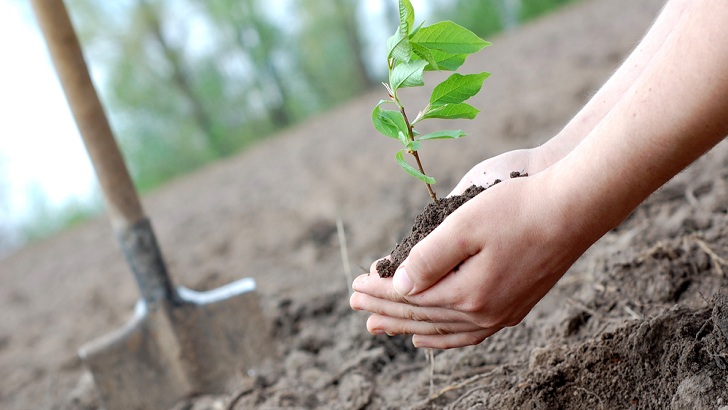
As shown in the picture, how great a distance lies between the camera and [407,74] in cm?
108

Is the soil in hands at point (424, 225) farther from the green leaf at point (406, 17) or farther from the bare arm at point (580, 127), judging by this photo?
the green leaf at point (406, 17)

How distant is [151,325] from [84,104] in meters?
0.74

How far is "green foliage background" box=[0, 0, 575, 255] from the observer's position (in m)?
6.05

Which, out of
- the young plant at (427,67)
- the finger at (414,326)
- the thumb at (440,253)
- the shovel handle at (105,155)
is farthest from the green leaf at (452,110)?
the shovel handle at (105,155)

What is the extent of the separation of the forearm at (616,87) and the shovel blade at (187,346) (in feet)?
4.26

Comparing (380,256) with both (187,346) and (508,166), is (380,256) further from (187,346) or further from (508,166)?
(508,166)

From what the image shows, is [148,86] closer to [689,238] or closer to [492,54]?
[492,54]

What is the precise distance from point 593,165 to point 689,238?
0.81 metres

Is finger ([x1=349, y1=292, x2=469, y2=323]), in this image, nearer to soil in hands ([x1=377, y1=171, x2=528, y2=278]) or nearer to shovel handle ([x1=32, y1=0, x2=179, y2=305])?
soil in hands ([x1=377, y1=171, x2=528, y2=278])

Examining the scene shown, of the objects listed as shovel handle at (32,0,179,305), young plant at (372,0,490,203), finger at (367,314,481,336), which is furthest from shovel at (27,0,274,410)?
young plant at (372,0,490,203)

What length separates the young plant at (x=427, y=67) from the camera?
1050mm

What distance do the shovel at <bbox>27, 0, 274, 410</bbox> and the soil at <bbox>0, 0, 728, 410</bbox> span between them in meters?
0.09

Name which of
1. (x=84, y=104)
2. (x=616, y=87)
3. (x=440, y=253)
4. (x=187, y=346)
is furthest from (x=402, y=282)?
(x=84, y=104)

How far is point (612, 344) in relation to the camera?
1.11m
